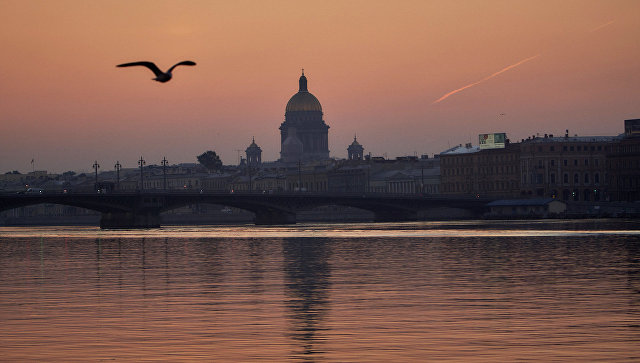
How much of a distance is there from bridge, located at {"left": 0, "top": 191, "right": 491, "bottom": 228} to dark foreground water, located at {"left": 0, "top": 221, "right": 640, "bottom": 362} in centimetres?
8089

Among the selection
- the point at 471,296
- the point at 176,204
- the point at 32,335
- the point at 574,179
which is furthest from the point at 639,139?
the point at 32,335

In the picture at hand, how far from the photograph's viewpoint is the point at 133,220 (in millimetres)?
146375

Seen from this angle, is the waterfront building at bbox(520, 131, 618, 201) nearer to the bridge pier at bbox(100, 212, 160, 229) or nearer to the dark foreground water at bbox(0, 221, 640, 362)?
the bridge pier at bbox(100, 212, 160, 229)

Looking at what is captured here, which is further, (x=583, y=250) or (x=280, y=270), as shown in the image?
(x=583, y=250)

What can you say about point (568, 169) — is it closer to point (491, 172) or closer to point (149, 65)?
point (491, 172)

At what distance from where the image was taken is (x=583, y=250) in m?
65.6

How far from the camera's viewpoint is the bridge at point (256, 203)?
143875 mm

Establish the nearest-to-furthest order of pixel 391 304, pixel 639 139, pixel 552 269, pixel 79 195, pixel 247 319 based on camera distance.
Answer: pixel 247 319
pixel 391 304
pixel 552 269
pixel 79 195
pixel 639 139

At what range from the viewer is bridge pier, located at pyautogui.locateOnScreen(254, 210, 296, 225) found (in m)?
155

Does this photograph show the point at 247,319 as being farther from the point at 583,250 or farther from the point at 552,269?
the point at 583,250

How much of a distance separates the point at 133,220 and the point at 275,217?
18.1 m

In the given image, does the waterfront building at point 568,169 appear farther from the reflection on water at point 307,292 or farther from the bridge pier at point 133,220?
the reflection on water at point 307,292

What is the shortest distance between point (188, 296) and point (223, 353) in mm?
13404

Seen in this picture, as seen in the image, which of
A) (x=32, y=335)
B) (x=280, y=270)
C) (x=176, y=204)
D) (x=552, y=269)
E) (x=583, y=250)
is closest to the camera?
(x=32, y=335)
